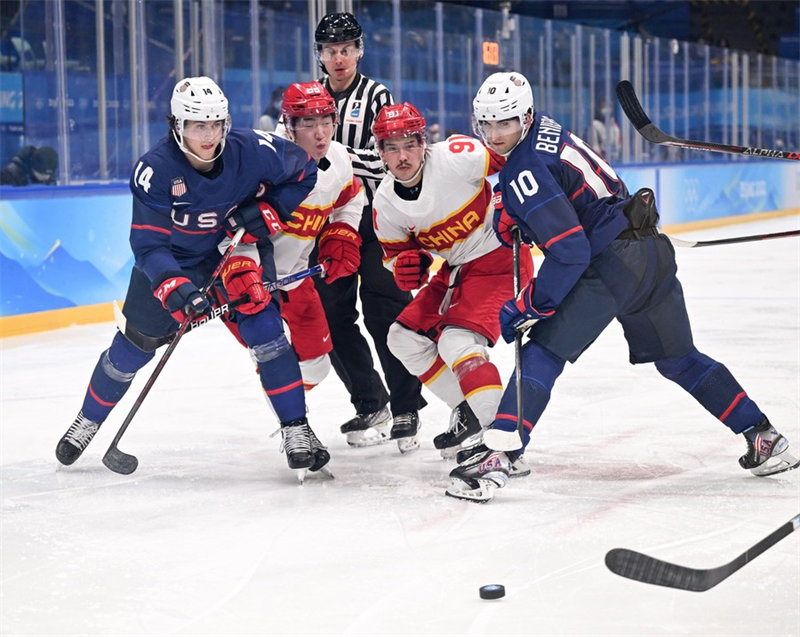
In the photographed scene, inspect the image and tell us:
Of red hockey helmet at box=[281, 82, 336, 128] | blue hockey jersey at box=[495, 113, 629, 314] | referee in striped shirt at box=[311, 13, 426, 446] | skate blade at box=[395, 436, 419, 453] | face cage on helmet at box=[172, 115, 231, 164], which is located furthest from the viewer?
referee in striped shirt at box=[311, 13, 426, 446]

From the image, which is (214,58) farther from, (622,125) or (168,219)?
(622,125)

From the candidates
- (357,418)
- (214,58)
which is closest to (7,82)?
(214,58)

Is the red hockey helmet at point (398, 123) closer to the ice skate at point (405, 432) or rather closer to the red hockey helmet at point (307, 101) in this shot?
the red hockey helmet at point (307, 101)

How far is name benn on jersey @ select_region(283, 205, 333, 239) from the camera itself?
11.2 feet

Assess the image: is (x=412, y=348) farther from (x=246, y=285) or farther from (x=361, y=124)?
(x=361, y=124)

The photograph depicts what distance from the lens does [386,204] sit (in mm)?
3277

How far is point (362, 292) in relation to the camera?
370cm

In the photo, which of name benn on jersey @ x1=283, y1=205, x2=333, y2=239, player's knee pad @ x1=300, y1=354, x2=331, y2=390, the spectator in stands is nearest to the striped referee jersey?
name benn on jersey @ x1=283, y1=205, x2=333, y2=239

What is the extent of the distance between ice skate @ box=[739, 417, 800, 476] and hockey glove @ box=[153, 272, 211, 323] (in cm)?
138

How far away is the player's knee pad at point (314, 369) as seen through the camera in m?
3.55

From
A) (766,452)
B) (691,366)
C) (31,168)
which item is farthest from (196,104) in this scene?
(31,168)

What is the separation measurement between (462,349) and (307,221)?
1.92 ft

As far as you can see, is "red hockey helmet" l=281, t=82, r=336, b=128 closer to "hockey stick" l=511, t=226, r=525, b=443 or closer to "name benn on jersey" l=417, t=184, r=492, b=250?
"name benn on jersey" l=417, t=184, r=492, b=250

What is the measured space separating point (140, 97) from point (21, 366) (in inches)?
85.1
